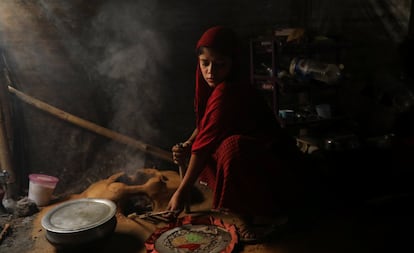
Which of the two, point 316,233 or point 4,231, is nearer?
point 316,233

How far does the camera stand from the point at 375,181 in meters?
3.18

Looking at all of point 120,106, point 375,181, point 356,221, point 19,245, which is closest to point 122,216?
point 19,245

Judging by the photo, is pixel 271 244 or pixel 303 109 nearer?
pixel 271 244

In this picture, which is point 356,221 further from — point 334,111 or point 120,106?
point 120,106

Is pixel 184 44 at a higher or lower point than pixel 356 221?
higher

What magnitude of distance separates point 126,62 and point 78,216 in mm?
1975

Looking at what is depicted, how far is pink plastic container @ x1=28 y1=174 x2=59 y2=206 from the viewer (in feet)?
11.1

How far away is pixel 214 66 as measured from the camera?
2.51m

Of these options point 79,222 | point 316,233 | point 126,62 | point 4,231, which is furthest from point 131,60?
point 316,233

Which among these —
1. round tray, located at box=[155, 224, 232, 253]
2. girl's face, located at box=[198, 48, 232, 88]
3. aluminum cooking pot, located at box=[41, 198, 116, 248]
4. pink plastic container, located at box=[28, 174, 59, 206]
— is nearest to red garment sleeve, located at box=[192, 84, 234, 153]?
girl's face, located at box=[198, 48, 232, 88]

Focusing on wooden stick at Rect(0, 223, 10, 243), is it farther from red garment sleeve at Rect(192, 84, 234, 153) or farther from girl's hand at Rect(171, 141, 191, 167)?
red garment sleeve at Rect(192, 84, 234, 153)

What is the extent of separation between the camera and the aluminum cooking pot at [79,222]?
2.31 meters

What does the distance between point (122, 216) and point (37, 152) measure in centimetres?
151

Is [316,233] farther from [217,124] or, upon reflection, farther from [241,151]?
[217,124]
